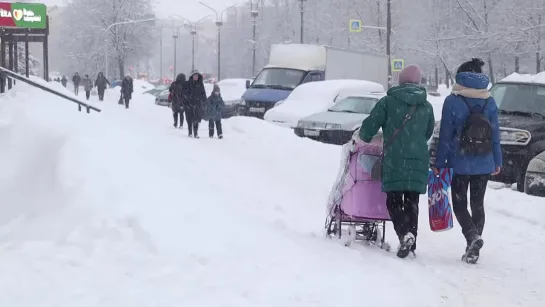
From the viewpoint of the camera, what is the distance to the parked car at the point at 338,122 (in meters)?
17.1

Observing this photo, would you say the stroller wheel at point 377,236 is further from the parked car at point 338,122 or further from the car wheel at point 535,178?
the parked car at point 338,122

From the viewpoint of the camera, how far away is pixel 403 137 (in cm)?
657

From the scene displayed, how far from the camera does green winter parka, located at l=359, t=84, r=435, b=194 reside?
6551mm

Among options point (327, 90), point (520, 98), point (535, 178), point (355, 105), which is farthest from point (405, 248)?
point (327, 90)

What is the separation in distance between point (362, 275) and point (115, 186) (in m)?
2.87

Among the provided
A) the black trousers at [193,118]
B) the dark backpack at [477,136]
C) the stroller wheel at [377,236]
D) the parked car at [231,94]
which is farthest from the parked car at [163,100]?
the dark backpack at [477,136]

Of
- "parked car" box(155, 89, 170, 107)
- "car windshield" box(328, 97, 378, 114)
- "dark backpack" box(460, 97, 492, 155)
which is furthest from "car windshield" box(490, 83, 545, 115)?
"parked car" box(155, 89, 170, 107)

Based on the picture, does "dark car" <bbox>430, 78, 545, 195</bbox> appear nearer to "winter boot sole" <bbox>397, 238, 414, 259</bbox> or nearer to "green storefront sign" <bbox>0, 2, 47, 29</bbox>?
"winter boot sole" <bbox>397, 238, 414, 259</bbox>

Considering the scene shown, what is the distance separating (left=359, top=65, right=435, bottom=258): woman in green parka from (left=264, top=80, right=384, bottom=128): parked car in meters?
13.3

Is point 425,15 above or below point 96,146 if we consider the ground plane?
above

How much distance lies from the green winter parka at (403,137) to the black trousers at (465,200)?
371 mm

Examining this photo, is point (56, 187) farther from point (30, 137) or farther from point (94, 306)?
point (94, 306)

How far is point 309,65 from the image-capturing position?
2780 cm

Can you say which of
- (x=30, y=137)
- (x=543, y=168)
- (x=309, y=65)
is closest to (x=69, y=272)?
(x=30, y=137)
